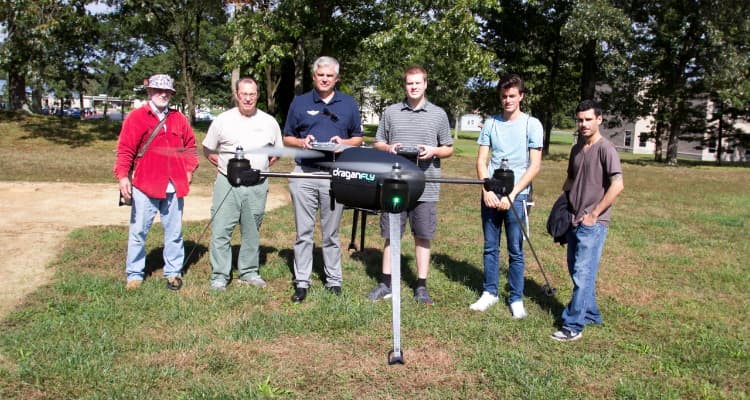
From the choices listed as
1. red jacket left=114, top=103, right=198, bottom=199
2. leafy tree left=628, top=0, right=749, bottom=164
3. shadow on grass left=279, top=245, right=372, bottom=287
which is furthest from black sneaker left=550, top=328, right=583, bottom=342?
leafy tree left=628, top=0, right=749, bottom=164

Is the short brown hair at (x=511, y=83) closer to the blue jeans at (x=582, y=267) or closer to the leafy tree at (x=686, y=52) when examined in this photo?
the blue jeans at (x=582, y=267)

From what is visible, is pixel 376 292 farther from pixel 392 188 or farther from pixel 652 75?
pixel 652 75

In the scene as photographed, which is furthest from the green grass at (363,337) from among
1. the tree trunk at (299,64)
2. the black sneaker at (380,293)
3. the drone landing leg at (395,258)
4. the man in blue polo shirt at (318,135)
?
the tree trunk at (299,64)

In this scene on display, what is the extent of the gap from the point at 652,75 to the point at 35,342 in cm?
3355

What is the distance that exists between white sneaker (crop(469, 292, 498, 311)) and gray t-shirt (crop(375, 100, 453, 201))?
1021mm

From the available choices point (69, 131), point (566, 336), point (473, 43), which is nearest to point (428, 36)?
point (473, 43)

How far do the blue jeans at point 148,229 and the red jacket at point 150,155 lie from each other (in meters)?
0.13

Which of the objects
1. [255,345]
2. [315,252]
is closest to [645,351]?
[255,345]

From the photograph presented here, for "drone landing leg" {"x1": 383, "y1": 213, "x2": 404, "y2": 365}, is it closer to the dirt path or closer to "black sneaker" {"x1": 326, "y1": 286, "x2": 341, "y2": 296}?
"black sneaker" {"x1": 326, "y1": 286, "x2": 341, "y2": 296}

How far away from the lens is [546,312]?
5188 millimetres

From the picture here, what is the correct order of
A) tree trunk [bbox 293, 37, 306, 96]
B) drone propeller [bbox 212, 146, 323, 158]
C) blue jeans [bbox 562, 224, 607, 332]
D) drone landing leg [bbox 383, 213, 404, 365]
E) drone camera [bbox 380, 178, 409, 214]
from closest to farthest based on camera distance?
drone camera [bbox 380, 178, 409, 214], drone propeller [bbox 212, 146, 323, 158], drone landing leg [bbox 383, 213, 404, 365], blue jeans [bbox 562, 224, 607, 332], tree trunk [bbox 293, 37, 306, 96]

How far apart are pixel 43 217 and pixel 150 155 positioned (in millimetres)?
4745

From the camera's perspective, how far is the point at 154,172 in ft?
17.5

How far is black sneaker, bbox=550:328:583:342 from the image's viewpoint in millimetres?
4525
